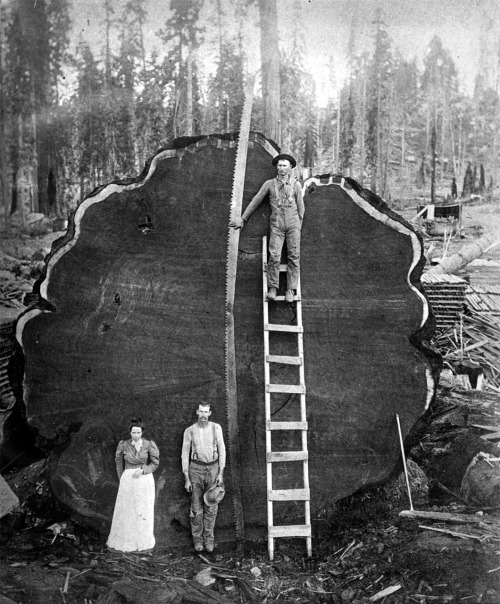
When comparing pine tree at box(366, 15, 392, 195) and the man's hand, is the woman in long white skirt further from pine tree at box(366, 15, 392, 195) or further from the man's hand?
pine tree at box(366, 15, 392, 195)

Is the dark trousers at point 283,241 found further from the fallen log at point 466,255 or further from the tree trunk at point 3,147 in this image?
the tree trunk at point 3,147

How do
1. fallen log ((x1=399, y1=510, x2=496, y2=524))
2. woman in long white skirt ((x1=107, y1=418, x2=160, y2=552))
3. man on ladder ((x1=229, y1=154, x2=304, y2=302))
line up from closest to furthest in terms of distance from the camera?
fallen log ((x1=399, y1=510, x2=496, y2=524)) < woman in long white skirt ((x1=107, y1=418, x2=160, y2=552)) < man on ladder ((x1=229, y1=154, x2=304, y2=302))

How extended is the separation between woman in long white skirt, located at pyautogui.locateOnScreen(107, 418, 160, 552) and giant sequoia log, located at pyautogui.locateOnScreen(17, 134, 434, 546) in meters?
0.12

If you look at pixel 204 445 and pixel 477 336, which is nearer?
pixel 204 445

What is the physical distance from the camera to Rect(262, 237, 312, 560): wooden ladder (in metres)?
4.15

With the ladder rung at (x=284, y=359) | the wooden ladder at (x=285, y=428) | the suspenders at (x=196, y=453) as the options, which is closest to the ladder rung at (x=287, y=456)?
the wooden ladder at (x=285, y=428)

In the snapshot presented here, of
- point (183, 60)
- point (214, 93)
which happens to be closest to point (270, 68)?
point (214, 93)

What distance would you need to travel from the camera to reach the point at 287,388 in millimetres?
4312

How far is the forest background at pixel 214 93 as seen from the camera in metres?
5.21

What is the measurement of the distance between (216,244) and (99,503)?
7.31 ft

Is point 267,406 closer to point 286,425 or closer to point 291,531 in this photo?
point 286,425

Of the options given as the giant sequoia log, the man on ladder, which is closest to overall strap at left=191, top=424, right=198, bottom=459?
the giant sequoia log

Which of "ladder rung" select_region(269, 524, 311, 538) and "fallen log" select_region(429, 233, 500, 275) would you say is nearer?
"ladder rung" select_region(269, 524, 311, 538)

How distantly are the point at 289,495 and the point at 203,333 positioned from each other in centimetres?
142
